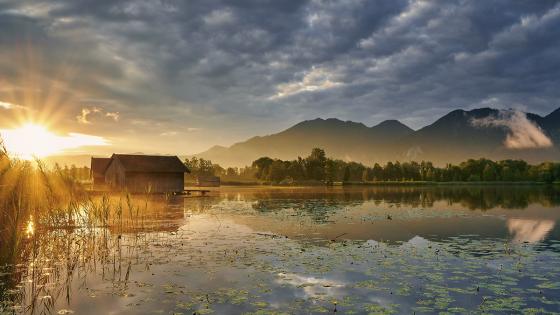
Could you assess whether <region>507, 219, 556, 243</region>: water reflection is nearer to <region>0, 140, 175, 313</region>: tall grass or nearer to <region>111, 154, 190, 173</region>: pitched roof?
<region>0, 140, 175, 313</region>: tall grass

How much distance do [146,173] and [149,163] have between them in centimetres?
227

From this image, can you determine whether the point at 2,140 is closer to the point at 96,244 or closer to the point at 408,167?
the point at 96,244

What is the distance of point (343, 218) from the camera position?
112ft

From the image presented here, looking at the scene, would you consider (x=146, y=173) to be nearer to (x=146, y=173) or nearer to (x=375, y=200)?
(x=146, y=173)

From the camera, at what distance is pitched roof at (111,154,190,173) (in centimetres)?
6919

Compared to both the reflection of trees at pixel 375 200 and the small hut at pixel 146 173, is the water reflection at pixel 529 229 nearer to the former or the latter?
the reflection of trees at pixel 375 200

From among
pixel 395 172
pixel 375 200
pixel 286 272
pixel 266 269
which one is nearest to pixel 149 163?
pixel 375 200

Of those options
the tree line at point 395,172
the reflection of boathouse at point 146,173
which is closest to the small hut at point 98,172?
the reflection of boathouse at point 146,173

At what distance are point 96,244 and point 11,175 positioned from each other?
200 inches

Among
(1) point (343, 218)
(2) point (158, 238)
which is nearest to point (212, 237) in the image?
(2) point (158, 238)

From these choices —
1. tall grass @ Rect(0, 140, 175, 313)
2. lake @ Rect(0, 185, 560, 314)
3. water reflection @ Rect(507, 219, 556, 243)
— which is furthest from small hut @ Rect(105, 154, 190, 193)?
water reflection @ Rect(507, 219, 556, 243)

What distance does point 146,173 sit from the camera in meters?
70.1

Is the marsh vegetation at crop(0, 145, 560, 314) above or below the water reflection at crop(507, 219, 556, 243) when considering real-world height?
above

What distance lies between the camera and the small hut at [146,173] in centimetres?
6912
